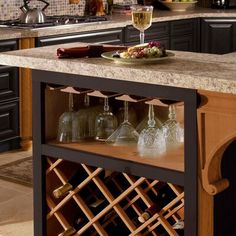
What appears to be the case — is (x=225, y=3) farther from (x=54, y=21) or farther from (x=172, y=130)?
(x=172, y=130)

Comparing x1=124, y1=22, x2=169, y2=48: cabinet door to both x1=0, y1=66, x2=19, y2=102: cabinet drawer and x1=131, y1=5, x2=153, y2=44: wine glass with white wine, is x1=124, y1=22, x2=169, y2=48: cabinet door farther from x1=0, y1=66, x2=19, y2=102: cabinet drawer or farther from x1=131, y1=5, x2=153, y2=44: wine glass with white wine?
x1=131, y1=5, x2=153, y2=44: wine glass with white wine

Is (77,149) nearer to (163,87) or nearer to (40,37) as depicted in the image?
(163,87)

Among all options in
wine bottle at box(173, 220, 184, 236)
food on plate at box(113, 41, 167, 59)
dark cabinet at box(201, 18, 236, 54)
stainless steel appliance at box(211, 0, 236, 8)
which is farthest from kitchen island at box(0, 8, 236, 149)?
wine bottle at box(173, 220, 184, 236)

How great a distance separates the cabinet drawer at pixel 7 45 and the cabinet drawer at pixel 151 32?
127 cm

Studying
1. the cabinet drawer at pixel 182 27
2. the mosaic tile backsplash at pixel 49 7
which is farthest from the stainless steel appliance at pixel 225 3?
the mosaic tile backsplash at pixel 49 7

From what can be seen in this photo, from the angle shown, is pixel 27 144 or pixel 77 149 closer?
pixel 77 149

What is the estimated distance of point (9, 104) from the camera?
16.5ft

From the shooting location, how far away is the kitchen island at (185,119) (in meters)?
2.42

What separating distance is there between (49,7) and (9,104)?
1400 mm

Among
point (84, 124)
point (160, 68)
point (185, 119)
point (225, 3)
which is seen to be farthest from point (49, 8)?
point (185, 119)

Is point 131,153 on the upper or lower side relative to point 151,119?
lower

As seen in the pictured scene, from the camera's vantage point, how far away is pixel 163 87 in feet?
8.27

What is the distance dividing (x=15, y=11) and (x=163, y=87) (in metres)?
3.45

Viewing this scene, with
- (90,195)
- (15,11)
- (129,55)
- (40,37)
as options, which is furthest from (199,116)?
(15,11)
